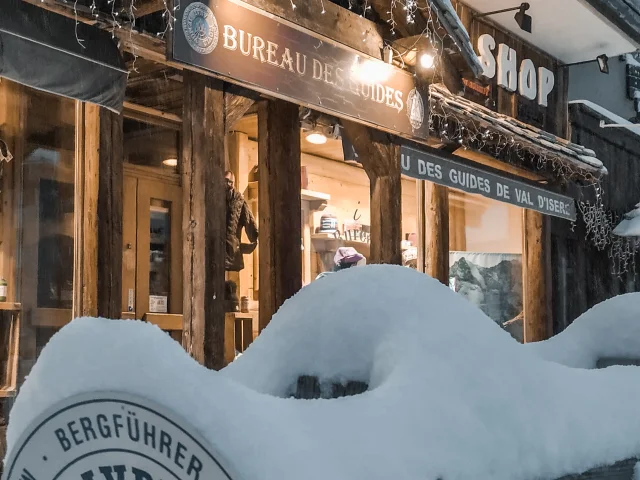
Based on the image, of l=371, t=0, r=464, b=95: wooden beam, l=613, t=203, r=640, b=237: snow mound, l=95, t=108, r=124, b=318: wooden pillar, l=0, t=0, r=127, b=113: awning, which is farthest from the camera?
l=613, t=203, r=640, b=237: snow mound

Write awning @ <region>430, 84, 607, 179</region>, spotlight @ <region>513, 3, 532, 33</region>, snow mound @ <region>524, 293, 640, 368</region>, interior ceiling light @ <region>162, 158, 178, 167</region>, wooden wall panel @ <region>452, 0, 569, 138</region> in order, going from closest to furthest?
snow mound @ <region>524, 293, 640, 368</region> → awning @ <region>430, 84, 607, 179</region> → interior ceiling light @ <region>162, 158, 178, 167</region> → spotlight @ <region>513, 3, 532, 33</region> → wooden wall panel @ <region>452, 0, 569, 138</region>

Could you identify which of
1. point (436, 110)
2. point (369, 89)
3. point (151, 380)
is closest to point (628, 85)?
point (436, 110)

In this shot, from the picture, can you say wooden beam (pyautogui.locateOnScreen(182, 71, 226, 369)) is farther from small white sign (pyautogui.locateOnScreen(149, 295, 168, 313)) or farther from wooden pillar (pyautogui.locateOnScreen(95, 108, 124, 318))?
small white sign (pyautogui.locateOnScreen(149, 295, 168, 313))

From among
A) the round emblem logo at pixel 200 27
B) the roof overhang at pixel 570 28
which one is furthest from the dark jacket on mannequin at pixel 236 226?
the roof overhang at pixel 570 28

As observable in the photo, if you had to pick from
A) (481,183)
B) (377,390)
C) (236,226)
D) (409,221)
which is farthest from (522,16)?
(377,390)

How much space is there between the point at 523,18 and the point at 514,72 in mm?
1103

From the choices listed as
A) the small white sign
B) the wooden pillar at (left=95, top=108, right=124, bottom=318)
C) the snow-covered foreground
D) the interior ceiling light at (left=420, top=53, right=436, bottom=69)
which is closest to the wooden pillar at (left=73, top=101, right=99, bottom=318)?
the wooden pillar at (left=95, top=108, right=124, bottom=318)

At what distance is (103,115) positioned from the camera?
16.6 ft

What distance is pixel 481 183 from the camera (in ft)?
26.3

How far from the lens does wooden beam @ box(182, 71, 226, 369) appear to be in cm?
508

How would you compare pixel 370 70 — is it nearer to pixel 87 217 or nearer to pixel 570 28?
pixel 87 217

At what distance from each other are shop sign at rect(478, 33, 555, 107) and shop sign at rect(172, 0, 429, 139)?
278 centimetres

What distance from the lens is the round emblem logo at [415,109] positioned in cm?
671

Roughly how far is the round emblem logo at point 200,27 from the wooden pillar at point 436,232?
12.8 feet
